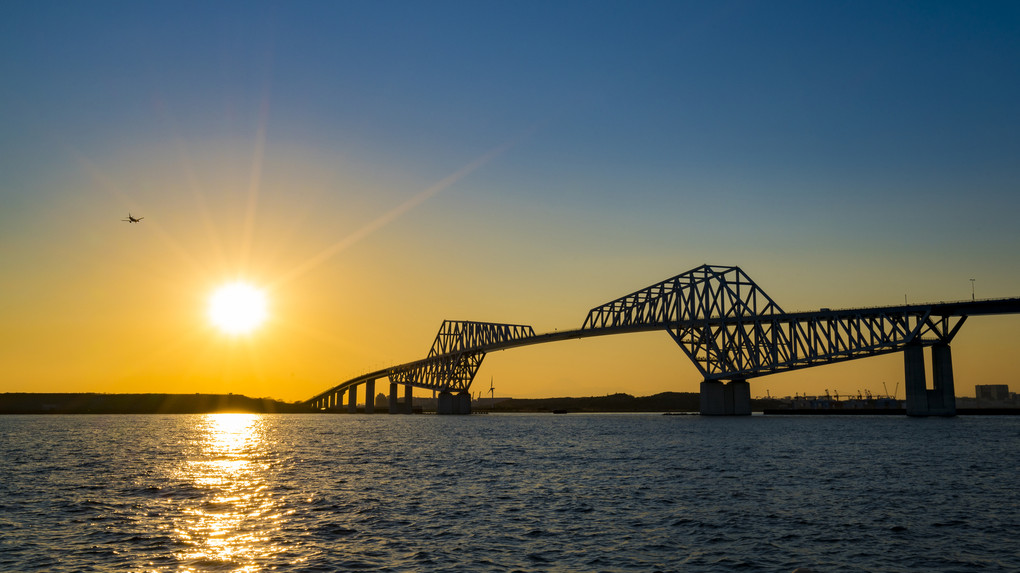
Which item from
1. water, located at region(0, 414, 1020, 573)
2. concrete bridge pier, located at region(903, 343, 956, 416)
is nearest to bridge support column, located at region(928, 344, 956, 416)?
concrete bridge pier, located at region(903, 343, 956, 416)

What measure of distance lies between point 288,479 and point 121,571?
2279 centimetres

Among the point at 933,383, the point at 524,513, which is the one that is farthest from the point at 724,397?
the point at 524,513

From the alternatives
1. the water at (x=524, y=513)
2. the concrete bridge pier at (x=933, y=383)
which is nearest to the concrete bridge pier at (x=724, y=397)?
the concrete bridge pier at (x=933, y=383)

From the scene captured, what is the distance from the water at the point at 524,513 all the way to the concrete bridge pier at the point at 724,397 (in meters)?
91.2

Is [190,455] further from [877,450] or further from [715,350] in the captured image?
[715,350]

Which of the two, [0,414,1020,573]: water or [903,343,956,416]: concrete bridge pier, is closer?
[0,414,1020,573]: water

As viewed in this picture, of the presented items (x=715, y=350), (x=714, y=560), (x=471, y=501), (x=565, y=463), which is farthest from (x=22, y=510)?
(x=715, y=350)

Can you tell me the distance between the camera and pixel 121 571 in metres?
19.3

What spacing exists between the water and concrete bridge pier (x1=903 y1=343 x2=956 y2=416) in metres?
65.5

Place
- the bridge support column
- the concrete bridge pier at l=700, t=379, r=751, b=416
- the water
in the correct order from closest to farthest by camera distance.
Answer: the water < the bridge support column < the concrete bridge pier at l=700, t=379, r=751, b=416

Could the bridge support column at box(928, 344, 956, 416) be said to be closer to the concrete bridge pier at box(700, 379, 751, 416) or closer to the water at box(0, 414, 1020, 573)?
the concrete bridge pier at box(700, 379, 751, 416)

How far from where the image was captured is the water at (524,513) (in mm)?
20703

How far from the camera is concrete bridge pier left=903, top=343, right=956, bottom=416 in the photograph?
367 ft

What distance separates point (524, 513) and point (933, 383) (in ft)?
359
